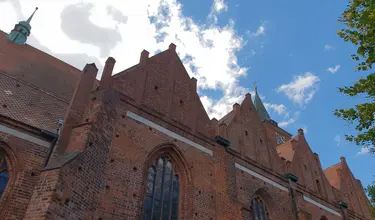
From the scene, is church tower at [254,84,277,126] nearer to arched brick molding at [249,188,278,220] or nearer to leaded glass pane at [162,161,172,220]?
arched brick molding at [249,188,278,220]

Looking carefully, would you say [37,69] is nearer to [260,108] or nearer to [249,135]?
[249,135]

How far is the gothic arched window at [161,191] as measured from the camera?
1059cm

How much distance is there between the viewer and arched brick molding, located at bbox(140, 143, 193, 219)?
36.7ft

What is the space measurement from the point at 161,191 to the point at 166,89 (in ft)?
14.8

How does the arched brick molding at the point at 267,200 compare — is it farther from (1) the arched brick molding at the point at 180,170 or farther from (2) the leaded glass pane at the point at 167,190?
(2) the leaded glass pane at the point at 167,190

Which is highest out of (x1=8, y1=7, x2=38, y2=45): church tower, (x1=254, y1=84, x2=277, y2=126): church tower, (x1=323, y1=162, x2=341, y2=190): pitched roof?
(x1=254, y1=84, x2=277, y2=126): church tower

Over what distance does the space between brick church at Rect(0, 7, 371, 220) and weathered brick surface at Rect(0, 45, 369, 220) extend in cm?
4

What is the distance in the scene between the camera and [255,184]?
14672 mm

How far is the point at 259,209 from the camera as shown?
14633 millimetres

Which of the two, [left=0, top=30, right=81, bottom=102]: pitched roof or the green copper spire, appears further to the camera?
the green copper spire

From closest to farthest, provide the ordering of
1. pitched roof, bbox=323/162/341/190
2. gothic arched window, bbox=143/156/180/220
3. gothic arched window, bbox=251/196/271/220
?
gothic arched window, bbox=143/156/180/220 < gothic arched window, bbox=251/196/271/220 < pitched roof, bbox=323/162/341/190

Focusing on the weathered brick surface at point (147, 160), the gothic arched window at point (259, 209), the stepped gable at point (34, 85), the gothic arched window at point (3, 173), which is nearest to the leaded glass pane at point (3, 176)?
the gothic arched window at point (3, 173)

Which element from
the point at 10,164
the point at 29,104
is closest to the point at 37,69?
the point at 29,104

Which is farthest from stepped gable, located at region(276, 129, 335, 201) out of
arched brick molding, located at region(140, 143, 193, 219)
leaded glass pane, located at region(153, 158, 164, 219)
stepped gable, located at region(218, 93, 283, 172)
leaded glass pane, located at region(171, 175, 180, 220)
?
leaded glass pane, located at region(153, 158, 164, 219)
